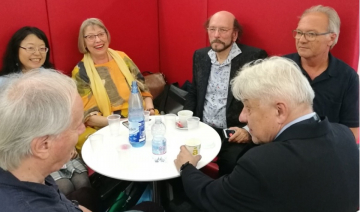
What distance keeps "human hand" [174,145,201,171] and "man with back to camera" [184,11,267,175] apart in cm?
84

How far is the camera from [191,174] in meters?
1.49

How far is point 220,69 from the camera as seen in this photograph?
2713mm

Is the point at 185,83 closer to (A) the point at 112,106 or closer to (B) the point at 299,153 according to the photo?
(A) the point at 112,106

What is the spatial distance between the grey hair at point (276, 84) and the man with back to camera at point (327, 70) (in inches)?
34.8

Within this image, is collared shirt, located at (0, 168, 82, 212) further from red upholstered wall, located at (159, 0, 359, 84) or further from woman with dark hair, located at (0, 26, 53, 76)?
red upholstered wall, located at (159, 0, 359, 84)

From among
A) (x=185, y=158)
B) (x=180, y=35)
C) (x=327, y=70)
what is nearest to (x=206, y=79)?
(x=180, y=35)

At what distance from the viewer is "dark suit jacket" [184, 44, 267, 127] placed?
102 inches

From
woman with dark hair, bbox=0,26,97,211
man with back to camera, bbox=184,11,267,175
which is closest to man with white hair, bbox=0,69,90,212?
woman with dark hair, bbox=0,26,97,211

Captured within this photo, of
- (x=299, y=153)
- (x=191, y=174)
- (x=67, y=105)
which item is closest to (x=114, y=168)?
(x=191, y=174)

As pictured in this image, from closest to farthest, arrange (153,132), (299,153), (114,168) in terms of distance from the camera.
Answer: (299,153)
(114,168)
(153,132)

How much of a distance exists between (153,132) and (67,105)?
105cm

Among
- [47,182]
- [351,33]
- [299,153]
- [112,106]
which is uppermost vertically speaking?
[351,33]

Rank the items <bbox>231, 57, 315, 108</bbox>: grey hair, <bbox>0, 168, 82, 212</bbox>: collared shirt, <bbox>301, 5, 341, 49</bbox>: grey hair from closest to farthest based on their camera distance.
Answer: <bbox>0, 168, 82, 212</bbox>: collared shirt → <bbox>231, 57, 315, 108</bbox>: grey hair → <bbox>301, 5, 341, 49</bbox>: grey hair

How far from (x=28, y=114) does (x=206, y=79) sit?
6.40 feet
